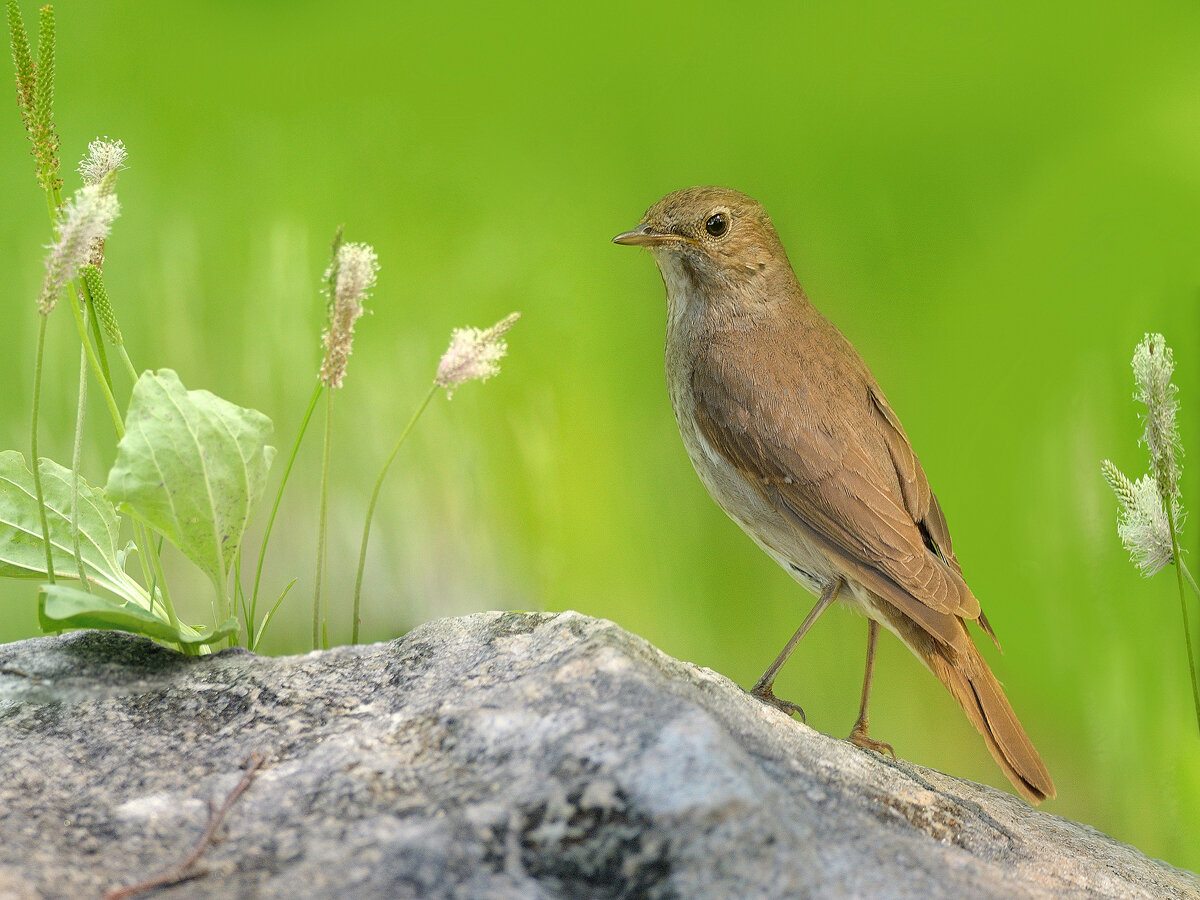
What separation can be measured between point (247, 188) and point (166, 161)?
6.3 inches

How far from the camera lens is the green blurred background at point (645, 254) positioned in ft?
6.10

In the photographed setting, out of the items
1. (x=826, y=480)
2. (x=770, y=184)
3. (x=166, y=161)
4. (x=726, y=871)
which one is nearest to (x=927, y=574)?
(x=826, y=480)

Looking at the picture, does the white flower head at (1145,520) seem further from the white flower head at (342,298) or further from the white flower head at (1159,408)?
the white flower head at (342,298)

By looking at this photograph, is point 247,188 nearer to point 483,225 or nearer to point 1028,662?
point 483,225

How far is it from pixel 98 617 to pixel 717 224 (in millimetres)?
1114

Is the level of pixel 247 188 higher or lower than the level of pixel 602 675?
higher

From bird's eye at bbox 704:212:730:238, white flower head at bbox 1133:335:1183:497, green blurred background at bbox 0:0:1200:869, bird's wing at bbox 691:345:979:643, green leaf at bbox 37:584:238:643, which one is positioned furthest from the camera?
green blurred background at bbox 0:0:1200:869

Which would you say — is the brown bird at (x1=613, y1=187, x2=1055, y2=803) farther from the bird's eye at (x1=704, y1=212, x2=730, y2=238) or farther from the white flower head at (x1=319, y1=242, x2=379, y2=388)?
the white flower head at (x1=319, y1=242, x2=379, y2=388)

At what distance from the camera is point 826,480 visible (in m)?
1.46

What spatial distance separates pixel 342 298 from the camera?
4.01 ft

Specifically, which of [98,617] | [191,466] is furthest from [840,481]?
[98,617]

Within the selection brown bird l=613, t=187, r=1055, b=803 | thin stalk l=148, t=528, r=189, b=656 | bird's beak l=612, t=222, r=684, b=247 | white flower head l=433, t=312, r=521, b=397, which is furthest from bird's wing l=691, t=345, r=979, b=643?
thin stalk l=148, t=528, r=189, b=656

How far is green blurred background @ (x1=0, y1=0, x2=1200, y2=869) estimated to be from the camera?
1.86 metres

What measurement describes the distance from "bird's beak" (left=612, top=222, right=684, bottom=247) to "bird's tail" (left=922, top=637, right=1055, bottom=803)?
0.79 meters
